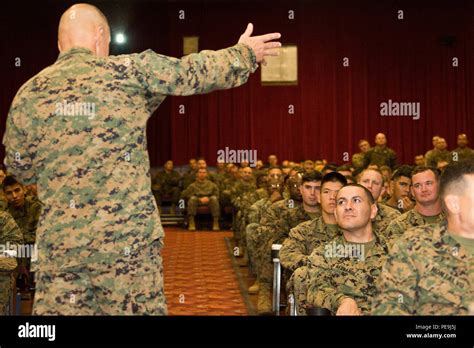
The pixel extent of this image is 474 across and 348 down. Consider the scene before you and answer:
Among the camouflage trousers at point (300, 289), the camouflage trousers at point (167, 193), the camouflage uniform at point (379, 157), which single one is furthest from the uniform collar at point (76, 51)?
the camouflage trousers at point (167, 193)

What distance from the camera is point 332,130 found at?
1905 centimetres

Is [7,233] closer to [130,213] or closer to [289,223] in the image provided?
[289,223]

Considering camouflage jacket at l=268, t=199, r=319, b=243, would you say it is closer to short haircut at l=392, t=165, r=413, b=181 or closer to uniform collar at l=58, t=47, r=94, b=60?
short haircut at l=392, t=165, r=413, b=181

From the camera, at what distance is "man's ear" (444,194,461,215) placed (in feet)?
9.49

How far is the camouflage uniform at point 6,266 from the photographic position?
5113mm

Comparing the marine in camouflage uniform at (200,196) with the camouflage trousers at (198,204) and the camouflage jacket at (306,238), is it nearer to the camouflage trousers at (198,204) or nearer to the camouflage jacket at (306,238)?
the camouflage trousers at (198,204)

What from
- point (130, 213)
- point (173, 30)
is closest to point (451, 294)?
point (130, 213)

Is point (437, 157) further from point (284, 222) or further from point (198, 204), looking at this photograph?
point (284, 222)

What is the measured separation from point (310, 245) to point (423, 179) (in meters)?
0.86

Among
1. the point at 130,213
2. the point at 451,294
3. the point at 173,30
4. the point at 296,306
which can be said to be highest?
the point at 173,30

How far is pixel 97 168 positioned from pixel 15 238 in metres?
3.05

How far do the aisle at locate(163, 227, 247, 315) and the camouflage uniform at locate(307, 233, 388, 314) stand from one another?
9.15 feet

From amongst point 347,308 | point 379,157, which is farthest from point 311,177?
point 379,157

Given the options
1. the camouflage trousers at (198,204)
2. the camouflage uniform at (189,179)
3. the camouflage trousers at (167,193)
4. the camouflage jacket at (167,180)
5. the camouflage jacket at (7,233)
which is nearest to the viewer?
the camouflage jacket at (7,233)
